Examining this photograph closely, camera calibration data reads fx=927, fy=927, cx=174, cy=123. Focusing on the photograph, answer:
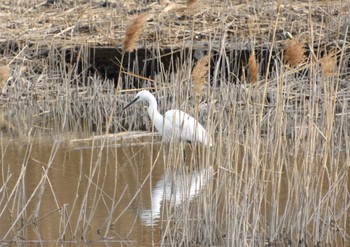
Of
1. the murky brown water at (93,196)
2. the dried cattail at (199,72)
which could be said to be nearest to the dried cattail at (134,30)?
the dried cattail at (199,72)

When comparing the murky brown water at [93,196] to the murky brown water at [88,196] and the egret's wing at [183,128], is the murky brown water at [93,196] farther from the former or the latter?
the egret's wing at [183,128]

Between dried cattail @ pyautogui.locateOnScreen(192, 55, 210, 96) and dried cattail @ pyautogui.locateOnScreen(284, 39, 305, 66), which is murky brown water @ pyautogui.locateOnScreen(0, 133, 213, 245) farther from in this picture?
dried cattail @ pyautogui.locateOnScreen(284, 39, 305, 66)

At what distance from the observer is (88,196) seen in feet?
24.3

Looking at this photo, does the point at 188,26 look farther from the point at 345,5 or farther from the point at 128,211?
the point at 128,211

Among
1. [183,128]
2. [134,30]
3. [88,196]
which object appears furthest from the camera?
[88,196]

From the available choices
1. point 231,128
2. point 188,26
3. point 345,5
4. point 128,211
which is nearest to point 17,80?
point 188,26

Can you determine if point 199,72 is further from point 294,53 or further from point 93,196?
point 93,196

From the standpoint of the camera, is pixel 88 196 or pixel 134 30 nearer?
pixel 134 30

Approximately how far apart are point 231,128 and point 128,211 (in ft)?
5.39

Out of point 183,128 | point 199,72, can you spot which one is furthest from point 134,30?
point 183,128

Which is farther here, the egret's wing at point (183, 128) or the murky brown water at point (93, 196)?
the murky brown water at point (93, 196)

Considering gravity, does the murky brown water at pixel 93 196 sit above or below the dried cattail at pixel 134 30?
below

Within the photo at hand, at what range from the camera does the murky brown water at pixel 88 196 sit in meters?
5.66

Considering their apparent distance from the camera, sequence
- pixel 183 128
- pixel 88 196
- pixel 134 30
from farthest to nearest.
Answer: pixel 88 196, pixel 183 128, pixel 134 30
